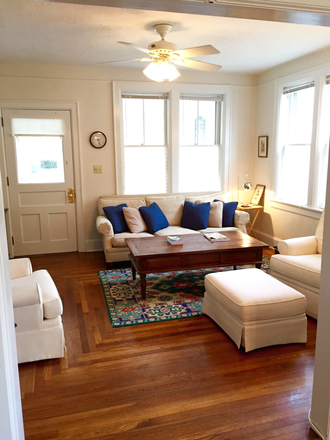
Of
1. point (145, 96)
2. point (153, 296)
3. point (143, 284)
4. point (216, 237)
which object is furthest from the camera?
point (145, 96)

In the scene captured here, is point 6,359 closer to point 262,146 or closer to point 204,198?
point 204,198

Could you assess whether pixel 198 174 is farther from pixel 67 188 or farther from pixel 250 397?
pixel 250 397

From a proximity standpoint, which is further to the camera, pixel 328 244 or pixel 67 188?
pixel 67 188

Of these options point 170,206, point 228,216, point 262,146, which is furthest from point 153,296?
point 262,146

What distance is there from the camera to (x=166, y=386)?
94.4 inches

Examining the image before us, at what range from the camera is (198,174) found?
6.00m

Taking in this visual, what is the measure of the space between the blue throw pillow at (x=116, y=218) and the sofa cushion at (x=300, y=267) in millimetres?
2192

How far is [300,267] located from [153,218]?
225cm

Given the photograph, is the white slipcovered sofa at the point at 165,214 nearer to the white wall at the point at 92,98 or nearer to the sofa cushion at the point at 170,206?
the sofa cushion at the point at 170,206

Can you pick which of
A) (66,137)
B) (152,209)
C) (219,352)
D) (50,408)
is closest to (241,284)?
(219,352)

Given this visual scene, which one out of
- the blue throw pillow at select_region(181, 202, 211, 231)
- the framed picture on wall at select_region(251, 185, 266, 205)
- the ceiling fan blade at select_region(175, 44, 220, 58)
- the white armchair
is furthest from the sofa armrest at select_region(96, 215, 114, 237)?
the framed picture on wall at select_region(251, 185, 266, 205)

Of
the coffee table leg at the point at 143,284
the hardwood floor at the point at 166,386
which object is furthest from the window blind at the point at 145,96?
the hardwood floor at the point at 166,386

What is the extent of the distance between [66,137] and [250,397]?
436cm

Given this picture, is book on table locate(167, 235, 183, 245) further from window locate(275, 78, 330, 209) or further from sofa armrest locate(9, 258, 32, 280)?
window locate(275, 78, 330, 209)
